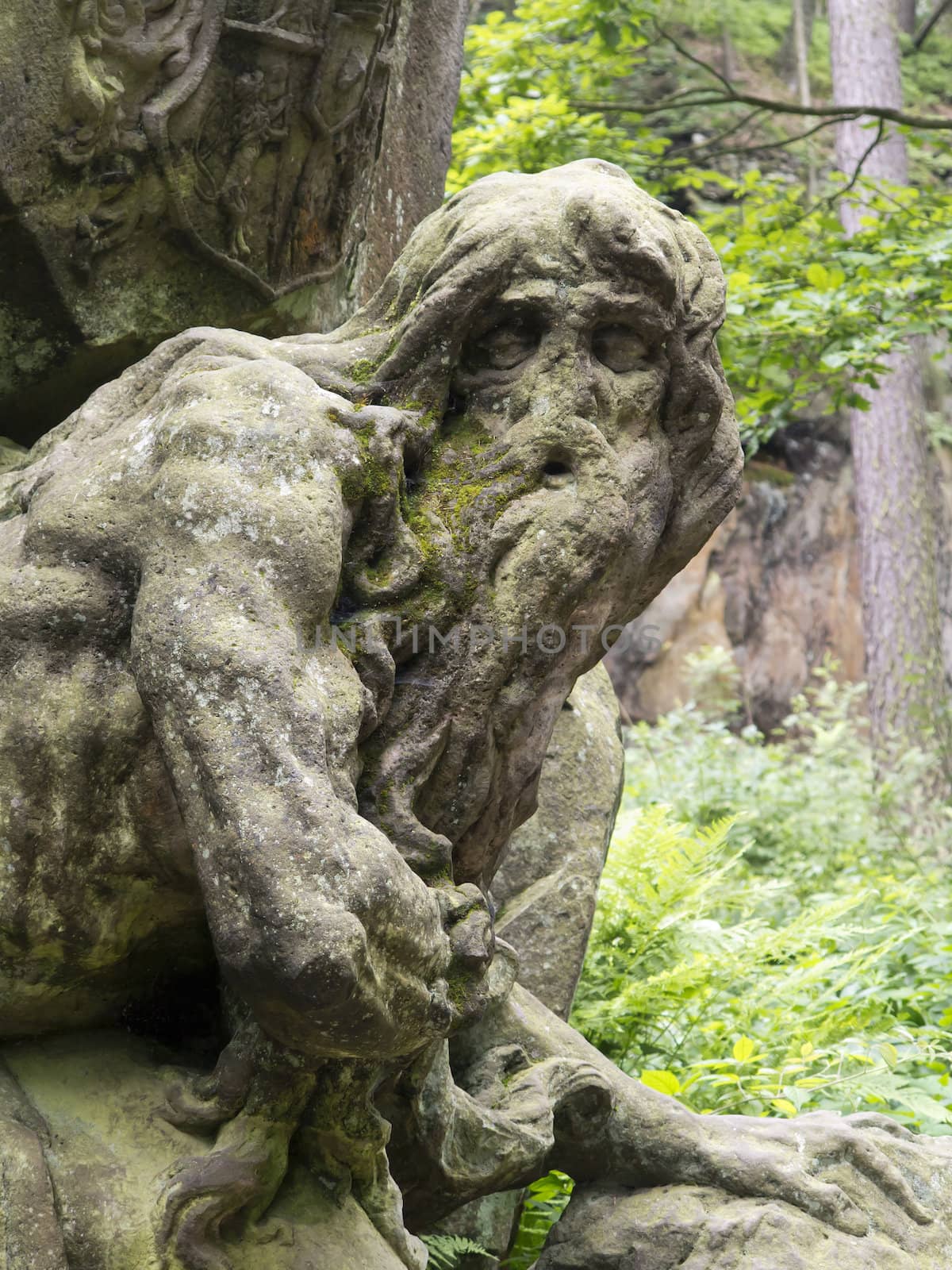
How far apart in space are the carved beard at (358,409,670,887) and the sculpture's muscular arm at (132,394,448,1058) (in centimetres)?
19

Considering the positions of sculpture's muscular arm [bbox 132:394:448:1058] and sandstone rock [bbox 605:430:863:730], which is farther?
sandstone rock [bbox 605:430:863:730]

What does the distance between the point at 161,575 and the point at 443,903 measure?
652 mm

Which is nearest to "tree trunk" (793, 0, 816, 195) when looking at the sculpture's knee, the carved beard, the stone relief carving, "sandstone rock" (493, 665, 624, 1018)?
"sandstone rock" (493, 665, 624, 1018)

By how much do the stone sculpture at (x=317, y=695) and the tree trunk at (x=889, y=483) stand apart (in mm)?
6680

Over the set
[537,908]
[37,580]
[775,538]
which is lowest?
[775,538]

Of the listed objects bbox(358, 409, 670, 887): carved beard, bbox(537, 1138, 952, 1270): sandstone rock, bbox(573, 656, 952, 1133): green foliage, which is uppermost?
bbox(358, 409, 670, 887): carved beard

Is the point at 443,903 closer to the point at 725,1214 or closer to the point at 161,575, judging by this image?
the point at 161,575

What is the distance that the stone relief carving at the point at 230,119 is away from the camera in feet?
8.76

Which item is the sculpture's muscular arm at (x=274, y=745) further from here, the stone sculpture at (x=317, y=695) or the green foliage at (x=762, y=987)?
the green foliage at (x=762, y=987)

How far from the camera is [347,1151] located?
7.22 feet

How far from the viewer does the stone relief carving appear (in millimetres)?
2670

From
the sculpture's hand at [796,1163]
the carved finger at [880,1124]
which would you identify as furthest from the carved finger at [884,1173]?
the carved finger at [880,1124]

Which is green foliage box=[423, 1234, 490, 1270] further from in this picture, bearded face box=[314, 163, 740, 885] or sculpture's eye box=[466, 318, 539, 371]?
sculpture's eye box=[466, 318, 539, 371]

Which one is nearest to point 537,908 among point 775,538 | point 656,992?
point 656,992
